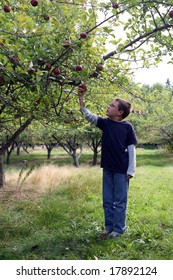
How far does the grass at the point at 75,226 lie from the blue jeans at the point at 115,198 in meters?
0.21

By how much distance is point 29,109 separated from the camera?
438cm

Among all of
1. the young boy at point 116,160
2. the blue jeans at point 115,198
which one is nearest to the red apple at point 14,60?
the young boy at point 116,160

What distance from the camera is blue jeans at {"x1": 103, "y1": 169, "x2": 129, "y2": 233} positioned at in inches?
146

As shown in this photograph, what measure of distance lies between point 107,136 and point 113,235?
121cm

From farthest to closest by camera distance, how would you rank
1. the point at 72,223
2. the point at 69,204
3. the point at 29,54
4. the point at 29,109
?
the point at 69,204, the point at 72,223, the point at 29,109, the point at 29,54

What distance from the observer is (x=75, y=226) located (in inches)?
176

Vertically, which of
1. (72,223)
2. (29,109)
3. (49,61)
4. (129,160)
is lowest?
(72,223)

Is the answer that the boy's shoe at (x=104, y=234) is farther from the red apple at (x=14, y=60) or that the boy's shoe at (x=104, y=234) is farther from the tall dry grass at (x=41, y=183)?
the tall dry grass at (x=41, y=183)

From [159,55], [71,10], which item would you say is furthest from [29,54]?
[159,55]

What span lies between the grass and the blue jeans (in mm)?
209

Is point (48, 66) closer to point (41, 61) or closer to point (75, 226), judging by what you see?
point (41, 61)

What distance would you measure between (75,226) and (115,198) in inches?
40.1

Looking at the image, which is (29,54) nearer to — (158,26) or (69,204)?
(158,26)

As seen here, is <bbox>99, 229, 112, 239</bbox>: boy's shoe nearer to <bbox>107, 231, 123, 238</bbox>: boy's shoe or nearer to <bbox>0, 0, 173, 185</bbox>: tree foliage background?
<bbox>107, 231, 123, 238</bbox>: boy's shoe
